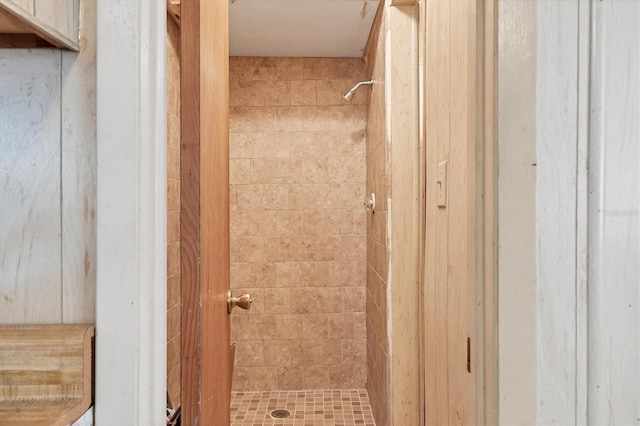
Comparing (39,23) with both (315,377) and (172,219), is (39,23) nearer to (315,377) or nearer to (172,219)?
(172,219)

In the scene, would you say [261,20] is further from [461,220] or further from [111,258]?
[111,258]

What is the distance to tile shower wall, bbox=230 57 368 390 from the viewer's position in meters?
3.17

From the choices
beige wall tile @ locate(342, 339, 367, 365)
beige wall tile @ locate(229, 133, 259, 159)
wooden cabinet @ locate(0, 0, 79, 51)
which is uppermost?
beige wall tile @ locate(229, 133, 259, 159)

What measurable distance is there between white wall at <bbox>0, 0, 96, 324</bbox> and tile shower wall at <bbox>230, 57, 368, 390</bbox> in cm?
248

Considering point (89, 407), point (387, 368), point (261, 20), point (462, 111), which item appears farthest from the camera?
point (261, 20)

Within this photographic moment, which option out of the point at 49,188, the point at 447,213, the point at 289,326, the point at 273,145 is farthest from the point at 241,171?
the point at 49,188

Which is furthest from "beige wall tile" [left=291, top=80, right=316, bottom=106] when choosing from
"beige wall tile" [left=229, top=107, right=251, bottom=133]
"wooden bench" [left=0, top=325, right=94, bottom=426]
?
"wooden bench" [left=0, top=325, right=94, bottom=426]

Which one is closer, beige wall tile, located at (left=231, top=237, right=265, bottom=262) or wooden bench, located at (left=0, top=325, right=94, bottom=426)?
wooden bench, located at (left=0, top=325, right=94, bottom=426)

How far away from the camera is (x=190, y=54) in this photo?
0.99 meters

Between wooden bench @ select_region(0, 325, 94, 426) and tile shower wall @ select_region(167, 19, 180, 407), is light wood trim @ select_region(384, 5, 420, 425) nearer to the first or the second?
tile shower wall @ select_region(167, 19, 180, 407)

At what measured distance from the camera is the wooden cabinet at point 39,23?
59 cm

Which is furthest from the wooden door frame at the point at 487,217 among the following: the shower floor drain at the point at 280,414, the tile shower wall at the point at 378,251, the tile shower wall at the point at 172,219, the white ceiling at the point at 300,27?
the shower floor drain at the point at 280,414

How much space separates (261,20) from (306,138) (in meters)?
0.88

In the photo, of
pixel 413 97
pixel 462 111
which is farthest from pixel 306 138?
pixel 462 111
